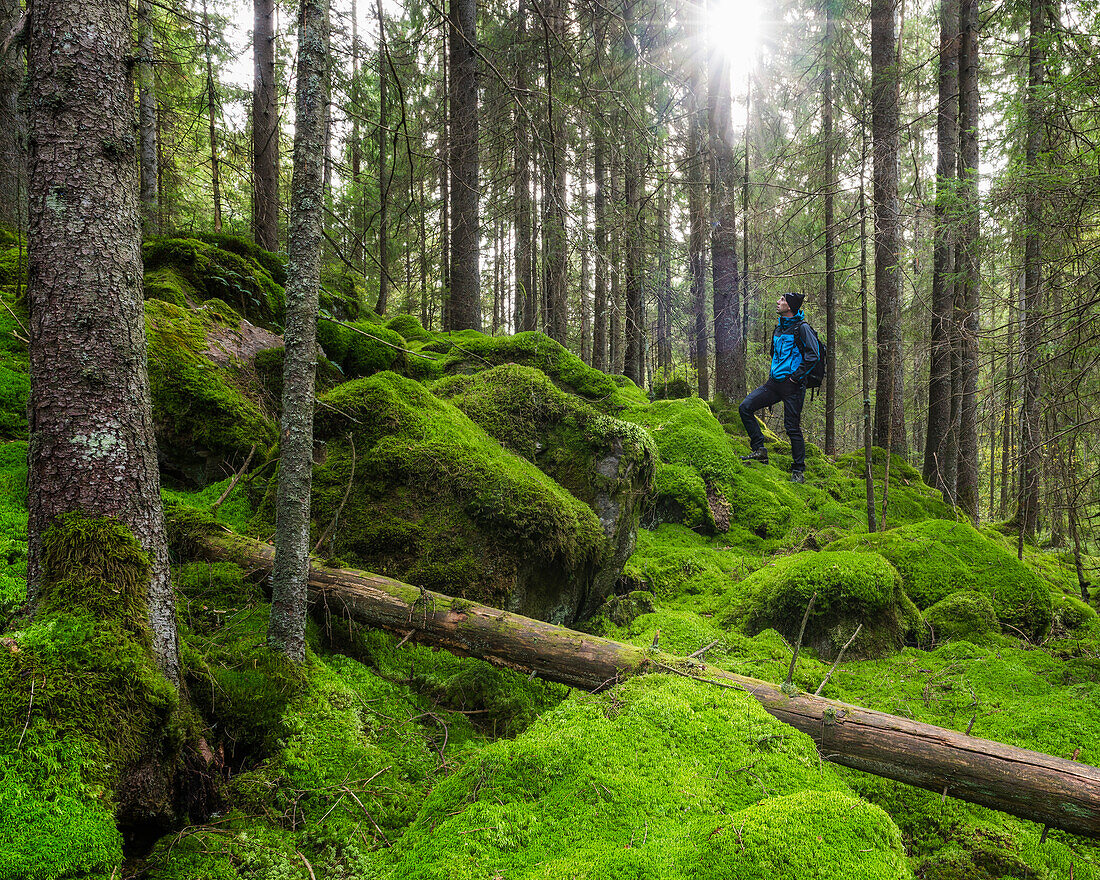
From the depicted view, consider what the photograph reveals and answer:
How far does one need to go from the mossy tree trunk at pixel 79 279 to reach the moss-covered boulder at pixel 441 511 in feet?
4.65

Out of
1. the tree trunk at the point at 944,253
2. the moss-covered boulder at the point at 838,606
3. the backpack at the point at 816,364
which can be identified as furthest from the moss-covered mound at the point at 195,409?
the tree trunk at the point at 944,253

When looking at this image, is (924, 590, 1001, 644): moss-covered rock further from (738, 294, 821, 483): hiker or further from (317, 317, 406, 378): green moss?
(317, 317, 406, 378): green moss

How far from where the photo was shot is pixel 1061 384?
156 inches

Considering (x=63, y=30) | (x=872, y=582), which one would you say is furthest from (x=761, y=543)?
(x=63, y=30)

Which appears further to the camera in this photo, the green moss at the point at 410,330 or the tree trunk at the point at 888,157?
the green moss at the point at 410,330

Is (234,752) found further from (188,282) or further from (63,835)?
(188,282)

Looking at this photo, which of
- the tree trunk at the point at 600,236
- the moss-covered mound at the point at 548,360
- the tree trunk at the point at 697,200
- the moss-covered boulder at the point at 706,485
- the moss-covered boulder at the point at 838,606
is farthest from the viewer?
the tree trunk at the point at 697,200

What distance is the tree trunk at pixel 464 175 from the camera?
8.03 metres

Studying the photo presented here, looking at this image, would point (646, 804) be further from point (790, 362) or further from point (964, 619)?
point (790, 362)

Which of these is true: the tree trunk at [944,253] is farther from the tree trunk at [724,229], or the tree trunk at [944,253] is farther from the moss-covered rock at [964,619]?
the moss-covered rock at [964,619]

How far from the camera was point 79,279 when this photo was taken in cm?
215

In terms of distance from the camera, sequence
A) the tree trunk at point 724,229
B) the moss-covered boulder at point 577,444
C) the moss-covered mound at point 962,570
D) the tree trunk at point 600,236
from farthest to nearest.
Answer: the tree trunk at point 724,229, the moss-covered mound at point 962,570, the moss-covered boulder at point 577,444, the tree trunk at point 600,236

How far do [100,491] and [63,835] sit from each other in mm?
1185

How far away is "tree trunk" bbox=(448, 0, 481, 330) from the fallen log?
5557mm
